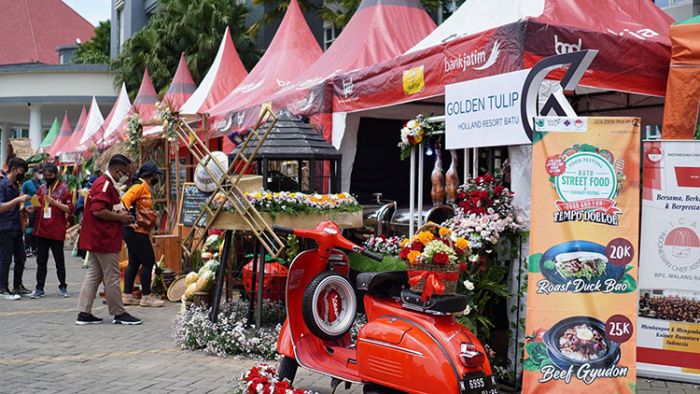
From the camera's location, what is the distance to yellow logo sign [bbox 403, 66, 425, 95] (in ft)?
25.8


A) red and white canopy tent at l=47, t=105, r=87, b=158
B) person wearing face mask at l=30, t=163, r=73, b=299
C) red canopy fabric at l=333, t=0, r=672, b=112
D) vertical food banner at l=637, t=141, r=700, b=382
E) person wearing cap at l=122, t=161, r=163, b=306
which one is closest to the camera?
vertical food banner at l=637, t=141, r=700, b=382

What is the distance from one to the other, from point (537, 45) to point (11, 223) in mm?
7960

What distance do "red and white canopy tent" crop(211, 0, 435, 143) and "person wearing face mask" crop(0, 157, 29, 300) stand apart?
3627mm

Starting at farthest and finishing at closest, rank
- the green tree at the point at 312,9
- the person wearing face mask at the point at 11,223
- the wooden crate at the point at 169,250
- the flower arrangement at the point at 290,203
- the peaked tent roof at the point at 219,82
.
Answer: the green tree at the point at 312,9
the peaked tent roof at the point at 219,82
the wooden crate at the point at 169,250
the person wearing face mask at the point at 11,223
the flower arrangement at the point at 290,203

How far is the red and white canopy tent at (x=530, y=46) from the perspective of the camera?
6.40 m

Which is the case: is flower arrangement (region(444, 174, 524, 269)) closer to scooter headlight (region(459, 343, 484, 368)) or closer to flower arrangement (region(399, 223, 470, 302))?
flower arrangement (region(399, 223, 470, 302))

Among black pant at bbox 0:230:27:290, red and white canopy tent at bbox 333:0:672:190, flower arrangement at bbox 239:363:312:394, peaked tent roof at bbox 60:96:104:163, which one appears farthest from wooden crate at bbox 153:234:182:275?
peaked tent roof at bbox 60:96:104:163

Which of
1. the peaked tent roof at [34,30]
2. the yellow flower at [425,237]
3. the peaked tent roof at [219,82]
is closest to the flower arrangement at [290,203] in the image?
the yellow flower at [425,237]

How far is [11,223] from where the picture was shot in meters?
10.4

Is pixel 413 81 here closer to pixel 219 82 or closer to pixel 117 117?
pixel 219 82

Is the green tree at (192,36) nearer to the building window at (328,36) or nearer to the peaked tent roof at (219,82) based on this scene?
the building window at (328,36)

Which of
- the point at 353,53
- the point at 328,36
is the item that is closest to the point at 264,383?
the point at 353,53

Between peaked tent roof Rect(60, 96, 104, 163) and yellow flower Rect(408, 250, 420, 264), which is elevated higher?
peaked tent roof Rect(60, 96, 104, 163)

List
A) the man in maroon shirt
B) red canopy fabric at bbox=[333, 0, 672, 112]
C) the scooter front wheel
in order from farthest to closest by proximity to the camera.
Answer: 1. the man in maroon shirt
2. red canopy fabric at bbox=[333, 0, 672, 112]
3. the scooter front wheel
